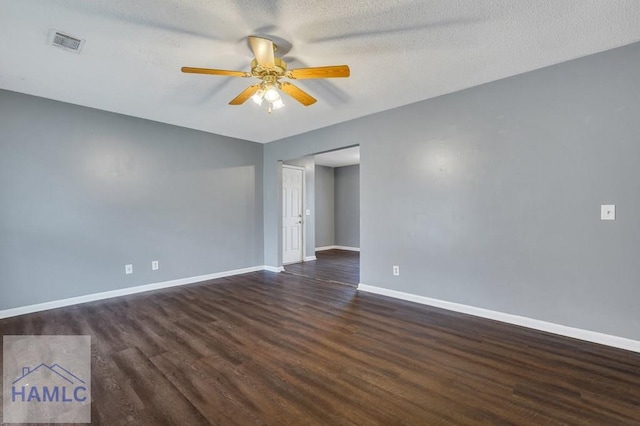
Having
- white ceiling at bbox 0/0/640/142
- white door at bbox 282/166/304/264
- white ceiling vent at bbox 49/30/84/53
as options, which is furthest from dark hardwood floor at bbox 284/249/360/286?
white ceiling vent at bbox 49/30/84/53

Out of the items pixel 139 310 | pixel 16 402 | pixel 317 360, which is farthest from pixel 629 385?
pixel 139 310

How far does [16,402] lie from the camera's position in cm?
177

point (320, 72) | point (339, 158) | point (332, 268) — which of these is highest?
point (339, 158)

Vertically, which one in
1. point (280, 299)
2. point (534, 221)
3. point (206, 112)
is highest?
point (206, 112)

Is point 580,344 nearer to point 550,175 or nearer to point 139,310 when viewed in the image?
point 550,175

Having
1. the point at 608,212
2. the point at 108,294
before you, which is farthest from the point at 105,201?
the point at 608,212

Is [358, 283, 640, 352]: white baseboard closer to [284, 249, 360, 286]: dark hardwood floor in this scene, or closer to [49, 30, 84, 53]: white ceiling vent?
[284, 249, 360, 286]: dark hardwood floor

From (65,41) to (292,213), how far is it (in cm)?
471

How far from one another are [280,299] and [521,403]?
271cm

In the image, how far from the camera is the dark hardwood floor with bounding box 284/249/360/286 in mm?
4984

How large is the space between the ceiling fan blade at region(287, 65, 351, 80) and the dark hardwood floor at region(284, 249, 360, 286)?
323 cm

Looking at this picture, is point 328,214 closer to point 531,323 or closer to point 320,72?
point 531,323

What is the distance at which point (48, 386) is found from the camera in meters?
1.94

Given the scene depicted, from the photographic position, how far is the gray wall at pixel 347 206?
8.52 meters
